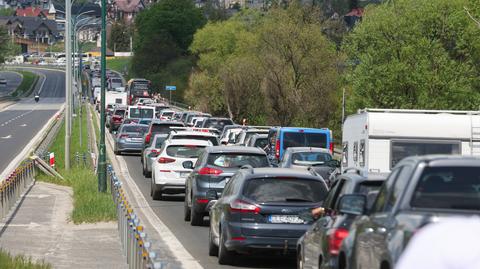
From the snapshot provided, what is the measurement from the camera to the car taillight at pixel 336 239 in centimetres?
1077

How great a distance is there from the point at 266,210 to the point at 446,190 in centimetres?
767

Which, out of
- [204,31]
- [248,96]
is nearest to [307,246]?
[248,96]

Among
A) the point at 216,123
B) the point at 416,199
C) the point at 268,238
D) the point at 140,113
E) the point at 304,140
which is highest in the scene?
the point at 416,199

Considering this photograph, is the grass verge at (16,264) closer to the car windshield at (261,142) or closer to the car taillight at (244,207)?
the car taillight at (244,207)

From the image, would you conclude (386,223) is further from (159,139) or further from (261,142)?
(159,139)

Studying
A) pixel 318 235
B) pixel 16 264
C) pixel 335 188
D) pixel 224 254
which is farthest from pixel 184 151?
pixel 318 235

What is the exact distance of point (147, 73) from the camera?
16638cm

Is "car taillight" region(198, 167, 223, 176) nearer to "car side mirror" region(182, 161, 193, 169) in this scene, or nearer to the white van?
"car side mirror" region(182, 161, 193, 169)

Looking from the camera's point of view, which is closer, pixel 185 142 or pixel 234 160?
pixel 234 160

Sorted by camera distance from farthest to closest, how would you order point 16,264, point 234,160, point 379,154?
point 379,154
point 234,160
point 16,264

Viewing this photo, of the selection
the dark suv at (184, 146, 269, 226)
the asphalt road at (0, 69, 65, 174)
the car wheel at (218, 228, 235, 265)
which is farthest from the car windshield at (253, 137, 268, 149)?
the car wheel at (218, 228, 235, 265)

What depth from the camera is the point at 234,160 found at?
23625 millimetres

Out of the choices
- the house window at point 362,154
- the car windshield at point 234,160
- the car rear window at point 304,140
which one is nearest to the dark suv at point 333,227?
the car windshield at point 234,160

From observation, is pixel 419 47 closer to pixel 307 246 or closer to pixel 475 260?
pixel 307 246
